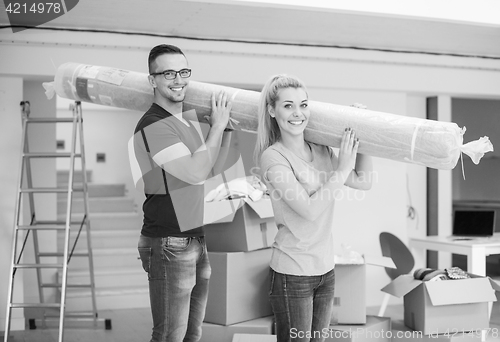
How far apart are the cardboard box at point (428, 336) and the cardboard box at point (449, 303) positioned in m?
0.03

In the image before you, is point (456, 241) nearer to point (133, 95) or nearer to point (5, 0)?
point (133, 95)

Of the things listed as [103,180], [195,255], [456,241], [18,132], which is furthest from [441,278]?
[103,180]

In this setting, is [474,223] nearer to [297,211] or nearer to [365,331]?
[365,331]

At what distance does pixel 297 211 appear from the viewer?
6.08 feet

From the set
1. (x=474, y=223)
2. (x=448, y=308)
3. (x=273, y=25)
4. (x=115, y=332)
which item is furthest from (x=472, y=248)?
(x=115, y=332)

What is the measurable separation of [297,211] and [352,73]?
330cm

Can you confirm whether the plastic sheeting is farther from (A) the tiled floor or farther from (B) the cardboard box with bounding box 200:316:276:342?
(A) the tiled floor

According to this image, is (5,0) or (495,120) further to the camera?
(495,120)

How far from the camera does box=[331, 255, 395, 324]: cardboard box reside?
11.0ft

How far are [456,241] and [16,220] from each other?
317 centimetres

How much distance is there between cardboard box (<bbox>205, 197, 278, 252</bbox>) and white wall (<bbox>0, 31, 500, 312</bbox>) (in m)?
1.58

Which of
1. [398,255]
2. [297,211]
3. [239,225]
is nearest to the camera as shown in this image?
[297,211]

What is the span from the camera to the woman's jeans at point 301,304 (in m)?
1.88

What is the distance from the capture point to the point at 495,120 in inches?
249
